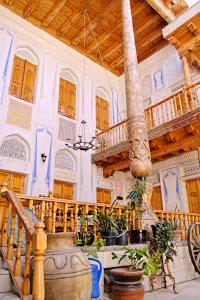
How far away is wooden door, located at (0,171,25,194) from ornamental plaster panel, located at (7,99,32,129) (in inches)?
64.6

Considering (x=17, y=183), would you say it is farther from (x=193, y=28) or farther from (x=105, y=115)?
(x=193, y=28)

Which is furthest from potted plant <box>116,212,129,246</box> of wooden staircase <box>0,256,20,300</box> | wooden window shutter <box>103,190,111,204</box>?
wooden window shutter <box>103,190,111,204</box>

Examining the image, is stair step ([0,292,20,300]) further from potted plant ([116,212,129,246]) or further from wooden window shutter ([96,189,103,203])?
wooden window shutter ([96,189,103,203])

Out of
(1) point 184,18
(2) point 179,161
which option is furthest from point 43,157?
(1) point 184,18

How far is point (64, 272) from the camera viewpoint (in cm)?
238

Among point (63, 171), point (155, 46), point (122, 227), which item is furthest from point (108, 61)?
point (122, 227)

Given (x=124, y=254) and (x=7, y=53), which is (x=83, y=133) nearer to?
(x=7, y=53)

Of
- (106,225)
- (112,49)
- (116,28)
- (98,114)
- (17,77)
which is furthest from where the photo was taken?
(112,49)

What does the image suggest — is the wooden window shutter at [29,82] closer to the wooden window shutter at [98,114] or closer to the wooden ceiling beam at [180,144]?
the wooden window shutter at [98,114]

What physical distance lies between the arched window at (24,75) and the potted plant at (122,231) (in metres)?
5.96

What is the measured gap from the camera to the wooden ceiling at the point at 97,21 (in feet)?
30.7

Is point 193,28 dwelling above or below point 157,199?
above

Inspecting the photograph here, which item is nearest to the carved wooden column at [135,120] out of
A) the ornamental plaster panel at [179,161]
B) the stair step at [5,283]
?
the stair step at [5,283]

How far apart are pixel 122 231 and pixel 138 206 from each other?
2.36 ft
